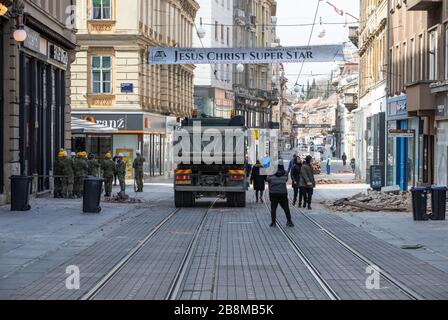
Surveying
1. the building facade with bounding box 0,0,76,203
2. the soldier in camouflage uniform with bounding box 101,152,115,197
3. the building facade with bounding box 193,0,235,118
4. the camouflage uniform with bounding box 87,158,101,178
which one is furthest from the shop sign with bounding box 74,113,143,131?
the building facade with bounding box 193,0,235,118

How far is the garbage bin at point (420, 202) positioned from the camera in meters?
23.9

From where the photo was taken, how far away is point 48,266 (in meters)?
14.7

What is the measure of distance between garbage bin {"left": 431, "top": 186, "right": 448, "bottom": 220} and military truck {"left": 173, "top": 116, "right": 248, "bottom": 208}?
24.9 feet

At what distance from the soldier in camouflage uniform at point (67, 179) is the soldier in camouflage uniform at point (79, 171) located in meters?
0.29

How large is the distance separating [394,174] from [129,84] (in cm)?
1624

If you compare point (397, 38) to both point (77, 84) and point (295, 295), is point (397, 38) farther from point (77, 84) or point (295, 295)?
point (295, 295)

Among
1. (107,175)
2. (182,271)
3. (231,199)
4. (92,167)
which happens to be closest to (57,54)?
(92,167)

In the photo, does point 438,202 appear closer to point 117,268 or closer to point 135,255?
point 135,255

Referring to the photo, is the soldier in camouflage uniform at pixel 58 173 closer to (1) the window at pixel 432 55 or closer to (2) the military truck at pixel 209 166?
(2) the military truck at pixel 209 166

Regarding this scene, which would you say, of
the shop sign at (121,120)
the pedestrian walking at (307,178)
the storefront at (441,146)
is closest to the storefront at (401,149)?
the storefront at (441,146)

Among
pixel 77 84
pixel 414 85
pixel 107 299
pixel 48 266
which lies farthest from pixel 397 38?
pixel 107 299

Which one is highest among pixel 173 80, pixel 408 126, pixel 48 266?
pixel 173 80

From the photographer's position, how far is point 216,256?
16.1 m

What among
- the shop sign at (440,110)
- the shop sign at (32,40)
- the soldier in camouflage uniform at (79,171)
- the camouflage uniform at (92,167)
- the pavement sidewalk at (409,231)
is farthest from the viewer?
the camouflage uniform at (92,167)
